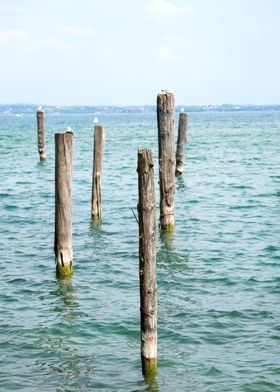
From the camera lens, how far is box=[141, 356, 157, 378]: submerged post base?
8.56 meters

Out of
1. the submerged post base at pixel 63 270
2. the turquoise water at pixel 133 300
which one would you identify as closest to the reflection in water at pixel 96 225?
the turquoise water at pixel 133 300

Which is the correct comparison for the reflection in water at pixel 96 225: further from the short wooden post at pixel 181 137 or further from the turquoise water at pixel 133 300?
the short wooden post at pixel 181 137

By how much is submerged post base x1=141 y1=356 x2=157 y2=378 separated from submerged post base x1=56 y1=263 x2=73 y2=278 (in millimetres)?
4422

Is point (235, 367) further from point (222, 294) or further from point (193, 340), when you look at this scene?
point (222, 294)

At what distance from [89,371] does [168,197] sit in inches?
275

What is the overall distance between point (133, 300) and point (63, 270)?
1.64 m

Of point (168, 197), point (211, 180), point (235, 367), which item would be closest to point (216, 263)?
point (168, 197)

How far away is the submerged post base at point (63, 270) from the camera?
12.7 metres

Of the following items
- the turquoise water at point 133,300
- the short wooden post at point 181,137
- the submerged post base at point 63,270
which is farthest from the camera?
the short wooden post at point 181,137

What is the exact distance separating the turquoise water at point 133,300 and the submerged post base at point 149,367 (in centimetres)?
12

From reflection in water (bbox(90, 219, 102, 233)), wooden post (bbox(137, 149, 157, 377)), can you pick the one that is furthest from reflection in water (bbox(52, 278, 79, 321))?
reflection in water (bbox(90, 219, 102, 233))

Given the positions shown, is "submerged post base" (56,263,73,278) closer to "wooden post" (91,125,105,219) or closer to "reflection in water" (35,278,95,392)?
"reflection in water" (35,278,95,392)

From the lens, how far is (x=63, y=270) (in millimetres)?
12773

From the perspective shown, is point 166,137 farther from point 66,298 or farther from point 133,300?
point 66,298
